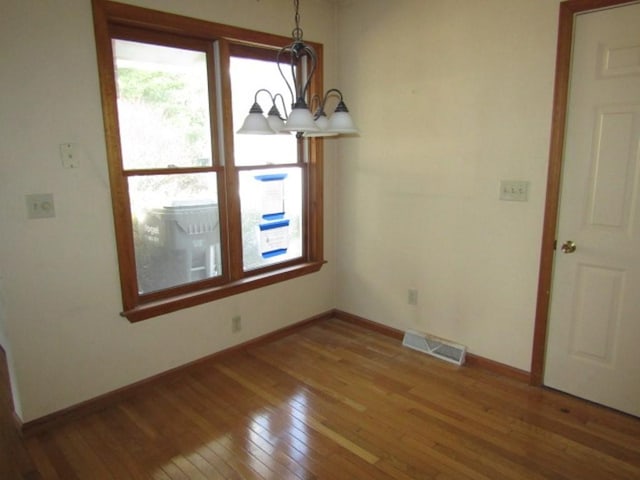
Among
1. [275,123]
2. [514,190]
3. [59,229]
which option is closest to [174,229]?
[59,229]

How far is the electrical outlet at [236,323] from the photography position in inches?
124

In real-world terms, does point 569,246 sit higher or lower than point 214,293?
higher

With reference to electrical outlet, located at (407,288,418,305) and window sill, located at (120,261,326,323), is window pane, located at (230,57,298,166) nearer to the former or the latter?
window sill, located at (120,261,326,323)

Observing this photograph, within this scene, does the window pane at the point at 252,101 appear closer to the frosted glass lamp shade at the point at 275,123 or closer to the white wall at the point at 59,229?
the white wall at the point at 59,229

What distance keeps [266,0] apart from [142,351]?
8.17ft

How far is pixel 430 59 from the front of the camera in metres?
2.97

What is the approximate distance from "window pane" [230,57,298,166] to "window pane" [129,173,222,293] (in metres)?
0.35

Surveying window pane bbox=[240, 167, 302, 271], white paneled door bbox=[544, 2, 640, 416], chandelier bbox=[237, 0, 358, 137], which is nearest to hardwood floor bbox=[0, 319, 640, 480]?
white paneled door bbox=[544, 2, 640, 416]

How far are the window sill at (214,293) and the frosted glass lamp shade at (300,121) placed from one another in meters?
1.58

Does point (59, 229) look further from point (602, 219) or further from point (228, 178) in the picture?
point (602, 219)

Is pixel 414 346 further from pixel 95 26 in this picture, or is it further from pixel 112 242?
pixel 95 26

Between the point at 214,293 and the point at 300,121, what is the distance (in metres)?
1.67

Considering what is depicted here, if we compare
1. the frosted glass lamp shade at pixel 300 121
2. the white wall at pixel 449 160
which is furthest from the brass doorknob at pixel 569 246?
the frosted glass lamp shade at pixel 300 121

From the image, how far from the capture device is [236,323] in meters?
3.17
